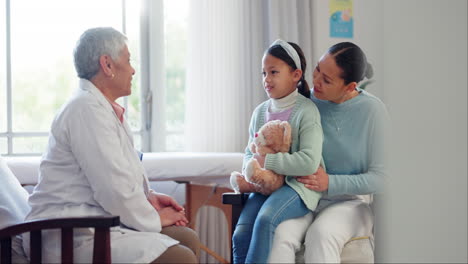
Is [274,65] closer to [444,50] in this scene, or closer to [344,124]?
[344,124]

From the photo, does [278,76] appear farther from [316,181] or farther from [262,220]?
[262,220]

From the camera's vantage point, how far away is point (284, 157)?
177 cm

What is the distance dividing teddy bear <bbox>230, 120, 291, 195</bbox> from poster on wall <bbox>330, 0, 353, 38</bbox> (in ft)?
4.75

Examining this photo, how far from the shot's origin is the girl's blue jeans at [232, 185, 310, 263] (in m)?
1.66

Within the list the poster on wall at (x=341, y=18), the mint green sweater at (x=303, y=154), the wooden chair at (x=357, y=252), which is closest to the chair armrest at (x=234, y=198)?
the mint green sweater at (x=303, y=154)

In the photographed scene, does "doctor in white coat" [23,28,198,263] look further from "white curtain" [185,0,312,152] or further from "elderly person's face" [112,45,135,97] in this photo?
"white curtain" [185,0,312,152]

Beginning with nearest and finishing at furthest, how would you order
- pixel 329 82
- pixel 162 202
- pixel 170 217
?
pixel 329 82, pixel 170 217, pixel 162 202

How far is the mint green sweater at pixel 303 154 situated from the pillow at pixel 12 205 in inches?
33.1

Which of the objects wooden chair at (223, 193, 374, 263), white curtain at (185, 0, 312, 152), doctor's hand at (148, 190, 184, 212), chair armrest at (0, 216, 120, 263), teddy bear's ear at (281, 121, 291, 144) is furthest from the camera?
white curtain at (185, 0, 312, 152)

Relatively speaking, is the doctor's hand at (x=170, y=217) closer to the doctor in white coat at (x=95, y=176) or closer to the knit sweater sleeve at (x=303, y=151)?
the doctor in white coat at (x=95, y=176)

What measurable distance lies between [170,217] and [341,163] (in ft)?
2.09

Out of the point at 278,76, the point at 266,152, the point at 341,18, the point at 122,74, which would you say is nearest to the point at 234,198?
the point at 266,152

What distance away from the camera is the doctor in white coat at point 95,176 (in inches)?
63.1

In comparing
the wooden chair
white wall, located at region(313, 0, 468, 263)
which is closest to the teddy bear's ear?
the wooden chair
